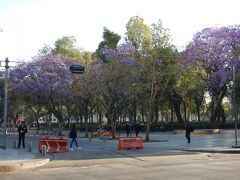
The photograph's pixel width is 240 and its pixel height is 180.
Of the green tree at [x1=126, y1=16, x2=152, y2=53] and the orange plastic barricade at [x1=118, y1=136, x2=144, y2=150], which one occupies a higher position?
the green tree at [x1=126, y1=16, x2=152, y2=53]

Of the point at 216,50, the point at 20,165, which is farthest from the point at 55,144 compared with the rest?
the point at 216,50

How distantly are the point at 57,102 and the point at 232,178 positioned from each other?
4369cm

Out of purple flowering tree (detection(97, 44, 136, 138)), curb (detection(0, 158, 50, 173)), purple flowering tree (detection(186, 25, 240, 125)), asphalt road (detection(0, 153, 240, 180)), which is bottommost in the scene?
asphalt road (detection(0, 153, 240, 180))

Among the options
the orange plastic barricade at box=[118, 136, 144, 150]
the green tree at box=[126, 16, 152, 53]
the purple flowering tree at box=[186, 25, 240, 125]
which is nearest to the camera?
the orange plastic barricade at box=[118, 136, 144, 150]

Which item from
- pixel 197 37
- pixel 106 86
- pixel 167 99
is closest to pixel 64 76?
pixel 106 86

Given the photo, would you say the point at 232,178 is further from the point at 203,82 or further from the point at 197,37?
the point at 203,82

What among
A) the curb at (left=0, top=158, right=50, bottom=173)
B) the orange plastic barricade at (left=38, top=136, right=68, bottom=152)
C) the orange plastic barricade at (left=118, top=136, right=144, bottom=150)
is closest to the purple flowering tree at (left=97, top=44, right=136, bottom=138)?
the orange plastic barricade at (left=118, top=136, right=144, bottom=150)

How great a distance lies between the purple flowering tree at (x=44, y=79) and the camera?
164 feet

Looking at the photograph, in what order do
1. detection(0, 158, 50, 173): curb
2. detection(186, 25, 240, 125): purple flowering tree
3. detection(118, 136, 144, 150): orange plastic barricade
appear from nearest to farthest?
detection(0, 158, 50, 173): curb → detection(118, 136, 144, 150): orange plastic barricade → detection(186, 25, 240, 125): purple flowering tree

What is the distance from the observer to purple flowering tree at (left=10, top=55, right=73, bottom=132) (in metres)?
50.1

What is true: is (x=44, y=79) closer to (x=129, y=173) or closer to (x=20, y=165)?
(x=20, y=165)

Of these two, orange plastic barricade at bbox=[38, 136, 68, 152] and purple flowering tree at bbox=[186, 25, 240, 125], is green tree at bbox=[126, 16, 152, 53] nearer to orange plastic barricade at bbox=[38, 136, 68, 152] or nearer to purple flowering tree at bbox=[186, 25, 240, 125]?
purple flowering tree at bbox=[186, 25, 240, 125]

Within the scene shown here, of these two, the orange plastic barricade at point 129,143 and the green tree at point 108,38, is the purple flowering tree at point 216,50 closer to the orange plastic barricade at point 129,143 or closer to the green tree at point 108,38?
the green tree at point 108,38

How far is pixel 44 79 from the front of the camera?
50031 millimetres
